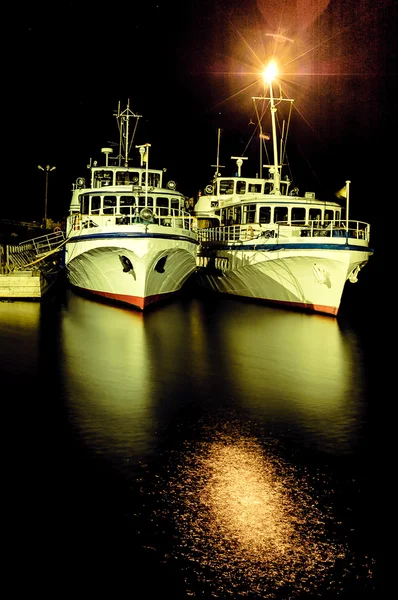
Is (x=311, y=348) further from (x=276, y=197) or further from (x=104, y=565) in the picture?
(x=104, y=565)

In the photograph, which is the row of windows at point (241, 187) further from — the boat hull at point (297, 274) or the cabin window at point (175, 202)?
the cabin window at point (175, 202)

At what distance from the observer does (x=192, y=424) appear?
1399 centimetres

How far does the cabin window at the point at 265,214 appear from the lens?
35.1m

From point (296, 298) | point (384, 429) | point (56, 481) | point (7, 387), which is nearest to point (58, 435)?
point (56, 481)

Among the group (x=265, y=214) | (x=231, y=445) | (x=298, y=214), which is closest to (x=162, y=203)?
(x=265, y=214)

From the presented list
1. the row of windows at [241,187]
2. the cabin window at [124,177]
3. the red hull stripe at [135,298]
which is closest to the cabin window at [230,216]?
the cabin window at [124,177]

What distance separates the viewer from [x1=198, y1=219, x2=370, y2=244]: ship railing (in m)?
30.4

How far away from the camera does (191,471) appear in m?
11.2

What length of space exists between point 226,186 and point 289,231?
14.1 m

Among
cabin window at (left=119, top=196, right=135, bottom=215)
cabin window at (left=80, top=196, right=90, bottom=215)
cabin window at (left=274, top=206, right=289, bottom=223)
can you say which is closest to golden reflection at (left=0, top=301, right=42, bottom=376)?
cabin window at (left=80, top=196, right=90, bottom=215)

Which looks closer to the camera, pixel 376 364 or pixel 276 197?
pixel 376 364

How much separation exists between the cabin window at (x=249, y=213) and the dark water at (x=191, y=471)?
14884 millimetres

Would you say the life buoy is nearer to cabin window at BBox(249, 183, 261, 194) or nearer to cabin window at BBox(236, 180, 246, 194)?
cabin window at BBox(249, 183, 261, 194)

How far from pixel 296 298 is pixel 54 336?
12.9 m
